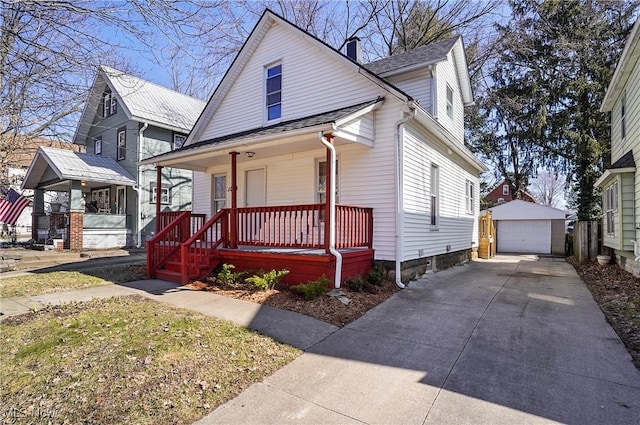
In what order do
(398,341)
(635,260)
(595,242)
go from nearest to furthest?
1. (398,341)
2. (635,260)
3. (595,242)

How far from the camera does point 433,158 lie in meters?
9.62

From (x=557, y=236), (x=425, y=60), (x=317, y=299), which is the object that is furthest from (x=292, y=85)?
(x=557, y=236)

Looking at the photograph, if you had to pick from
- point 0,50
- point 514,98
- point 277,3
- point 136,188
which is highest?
point 277,3

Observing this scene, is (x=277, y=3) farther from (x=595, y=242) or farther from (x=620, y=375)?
(x=620, y=375)

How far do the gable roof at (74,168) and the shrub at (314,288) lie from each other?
46.3 ft

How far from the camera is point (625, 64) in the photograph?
8938 mm

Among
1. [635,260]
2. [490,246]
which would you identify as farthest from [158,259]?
[490,246]

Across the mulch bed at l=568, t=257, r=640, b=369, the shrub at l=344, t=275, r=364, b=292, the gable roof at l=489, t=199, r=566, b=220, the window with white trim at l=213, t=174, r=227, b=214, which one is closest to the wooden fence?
the mulch bed at l=568, t=257, r=640, b=369

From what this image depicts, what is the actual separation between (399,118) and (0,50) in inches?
299

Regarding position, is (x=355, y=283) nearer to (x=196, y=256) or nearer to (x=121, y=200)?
(x=196, y=256)

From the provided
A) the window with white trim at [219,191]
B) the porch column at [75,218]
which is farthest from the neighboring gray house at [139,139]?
the window with white trim at [219,191]

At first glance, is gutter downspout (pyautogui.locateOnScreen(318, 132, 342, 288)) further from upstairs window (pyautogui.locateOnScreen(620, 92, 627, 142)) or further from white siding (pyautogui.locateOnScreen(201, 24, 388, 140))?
upstairs window (pyautogui.locateOnScreen(620, 92, 627, 142))

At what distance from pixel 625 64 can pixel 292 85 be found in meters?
8.80

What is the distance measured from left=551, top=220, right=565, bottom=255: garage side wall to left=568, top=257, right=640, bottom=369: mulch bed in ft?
29.5
